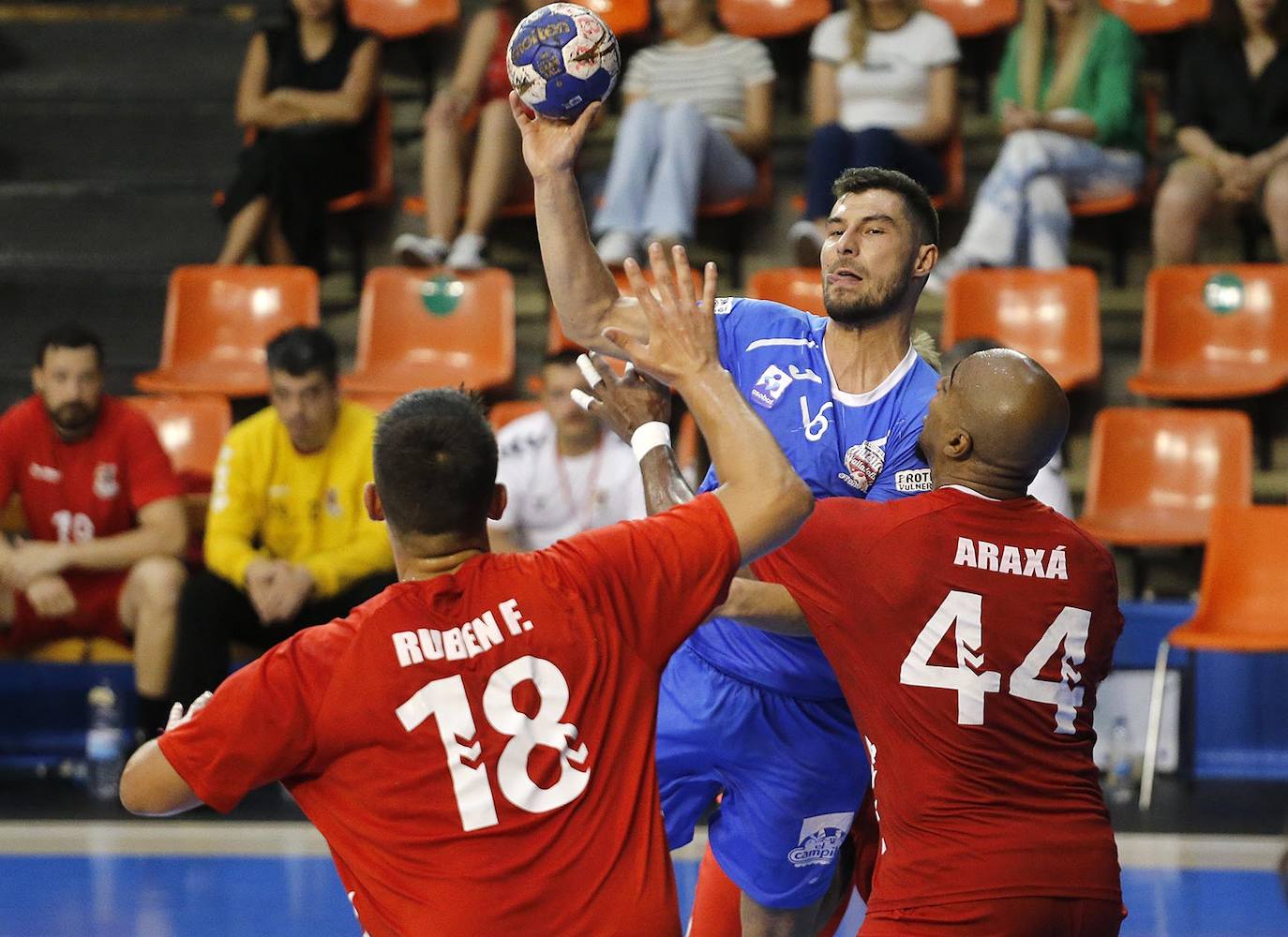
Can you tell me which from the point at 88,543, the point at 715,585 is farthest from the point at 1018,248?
the point at 715,585

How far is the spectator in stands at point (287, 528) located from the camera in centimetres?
623

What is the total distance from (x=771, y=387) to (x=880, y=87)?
4749 mm

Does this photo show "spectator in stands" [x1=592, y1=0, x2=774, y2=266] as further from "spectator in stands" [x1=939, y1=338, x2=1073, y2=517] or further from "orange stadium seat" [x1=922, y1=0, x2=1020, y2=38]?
"spectator in stands" [x1=939, y1=338, x2=1073, y2=517]

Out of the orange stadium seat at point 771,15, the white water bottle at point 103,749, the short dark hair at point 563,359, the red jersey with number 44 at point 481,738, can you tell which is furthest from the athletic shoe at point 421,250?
the red jersey with number 44 at point 481,738

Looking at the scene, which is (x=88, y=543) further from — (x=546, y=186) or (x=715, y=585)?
(x=715, y=585)

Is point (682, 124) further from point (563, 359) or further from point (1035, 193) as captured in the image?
point (563, 359)

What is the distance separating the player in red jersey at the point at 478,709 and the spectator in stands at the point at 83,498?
4.08 m

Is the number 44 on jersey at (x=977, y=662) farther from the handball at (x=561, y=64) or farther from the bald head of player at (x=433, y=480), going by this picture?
the handball at (x=561, y=64)

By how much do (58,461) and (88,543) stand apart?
1.27 ft

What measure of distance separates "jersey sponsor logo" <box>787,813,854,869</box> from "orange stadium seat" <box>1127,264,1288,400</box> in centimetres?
433

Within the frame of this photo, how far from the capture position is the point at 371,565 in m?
6.41

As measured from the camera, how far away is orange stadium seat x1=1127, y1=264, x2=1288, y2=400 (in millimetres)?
7684

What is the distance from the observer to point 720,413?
274 centimetres

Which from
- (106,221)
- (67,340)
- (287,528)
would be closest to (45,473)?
(67,340)
